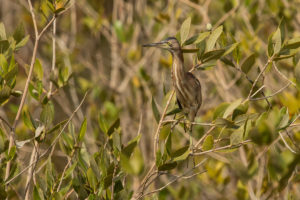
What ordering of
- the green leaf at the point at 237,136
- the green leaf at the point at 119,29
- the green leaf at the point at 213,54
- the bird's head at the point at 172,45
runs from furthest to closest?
the green leaf at the point at 119,29
the bird's head at the point at 172,45
the green leaf at the point at 213,54
the green leaf at the point at 237,136

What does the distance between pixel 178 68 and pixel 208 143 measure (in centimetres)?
41

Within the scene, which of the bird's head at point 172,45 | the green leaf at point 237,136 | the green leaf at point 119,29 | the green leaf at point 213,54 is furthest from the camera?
the green leaf at point 119,29

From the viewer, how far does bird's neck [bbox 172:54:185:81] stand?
1.94 meters

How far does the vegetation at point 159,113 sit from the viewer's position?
163 cm

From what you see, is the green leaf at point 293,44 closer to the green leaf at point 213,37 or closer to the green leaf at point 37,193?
the green leaf at point 213,37

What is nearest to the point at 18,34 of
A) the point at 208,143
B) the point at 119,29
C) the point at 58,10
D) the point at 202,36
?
the point at 58,10

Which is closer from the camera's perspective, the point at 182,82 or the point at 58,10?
the point at 58,10

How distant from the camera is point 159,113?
187cm

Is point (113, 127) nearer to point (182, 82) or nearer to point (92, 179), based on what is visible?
point (92, 179)

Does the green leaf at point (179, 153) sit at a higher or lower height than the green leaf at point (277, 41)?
lower

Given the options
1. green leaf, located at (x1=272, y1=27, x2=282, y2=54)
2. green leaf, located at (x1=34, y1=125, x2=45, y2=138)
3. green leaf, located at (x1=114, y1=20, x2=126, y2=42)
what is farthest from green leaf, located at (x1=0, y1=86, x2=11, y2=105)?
green leaf, located at (x1=114, y1=20, x2=126, y2=42)

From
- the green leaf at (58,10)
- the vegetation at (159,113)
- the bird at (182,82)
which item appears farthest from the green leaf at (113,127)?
the green leaf at (58,10)

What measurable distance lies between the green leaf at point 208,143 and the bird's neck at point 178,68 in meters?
0.37

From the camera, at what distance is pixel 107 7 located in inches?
221
